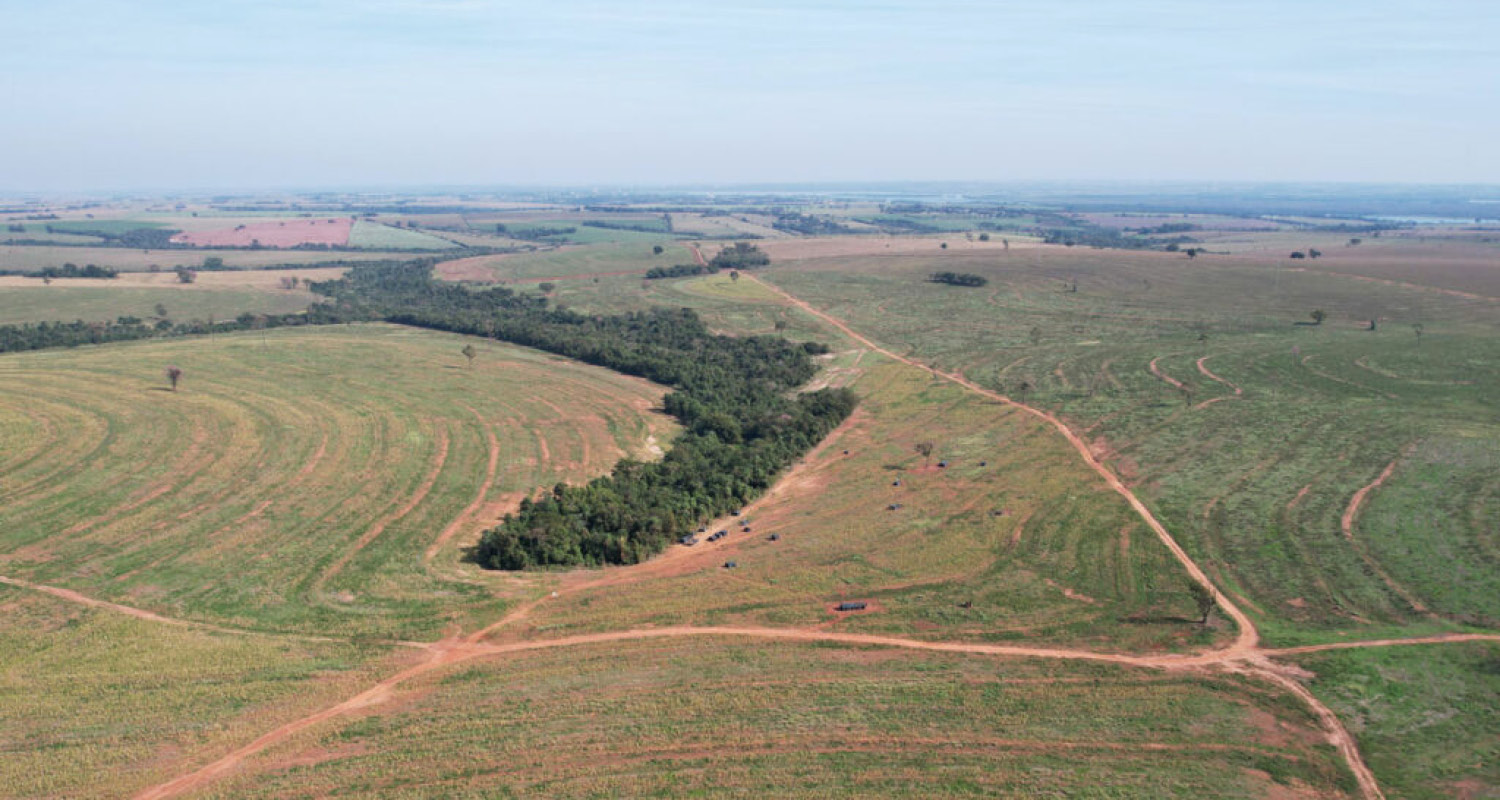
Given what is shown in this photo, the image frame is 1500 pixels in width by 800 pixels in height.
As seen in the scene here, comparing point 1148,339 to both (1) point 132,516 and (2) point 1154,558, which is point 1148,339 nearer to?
(2) point 1154,558

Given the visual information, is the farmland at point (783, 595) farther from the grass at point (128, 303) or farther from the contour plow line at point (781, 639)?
the grass at point (128, 303)

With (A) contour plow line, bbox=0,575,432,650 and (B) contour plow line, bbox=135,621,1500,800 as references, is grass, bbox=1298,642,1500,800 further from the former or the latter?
(A) contour plow line, bbox=0,575,432,650

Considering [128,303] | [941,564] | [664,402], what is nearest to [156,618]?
[941,564]

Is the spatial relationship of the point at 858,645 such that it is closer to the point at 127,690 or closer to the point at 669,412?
the point at 127,690

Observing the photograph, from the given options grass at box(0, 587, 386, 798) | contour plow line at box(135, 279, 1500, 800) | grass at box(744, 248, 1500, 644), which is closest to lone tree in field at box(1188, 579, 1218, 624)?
contour plow line at box(135, 279, 1500, 800)

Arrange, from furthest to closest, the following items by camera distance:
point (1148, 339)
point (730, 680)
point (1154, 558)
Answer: point (1148, 339), point (1154, 558), point (730, 680)

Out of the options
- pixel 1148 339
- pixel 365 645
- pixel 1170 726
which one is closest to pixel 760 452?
pixel 365 645
